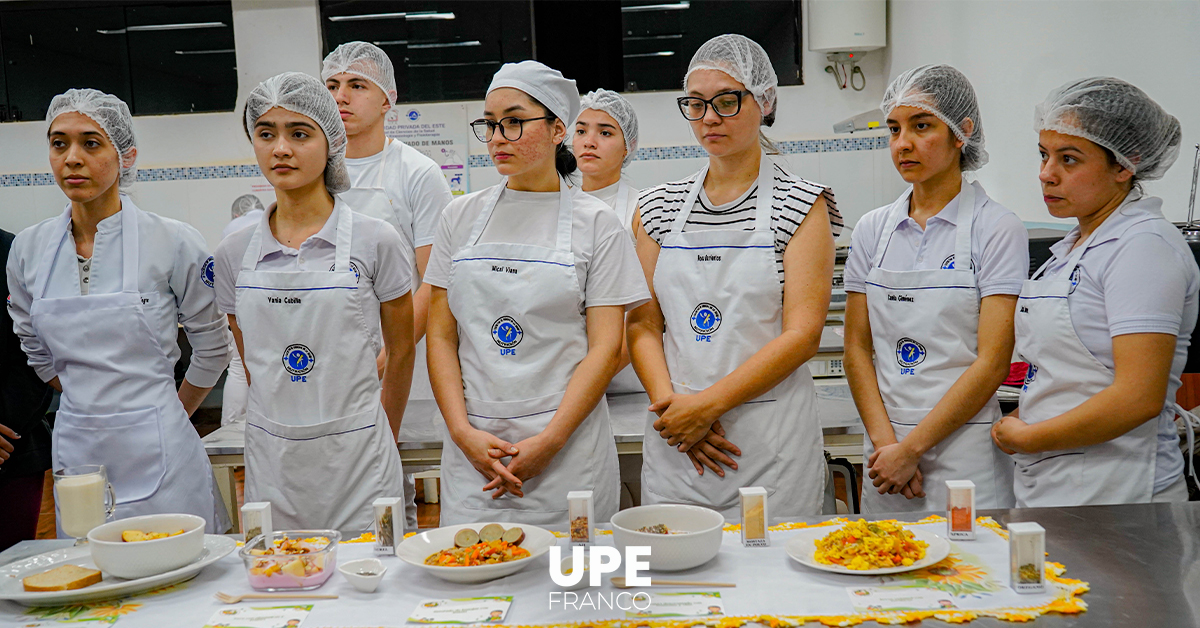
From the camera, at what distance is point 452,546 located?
146 centimetres

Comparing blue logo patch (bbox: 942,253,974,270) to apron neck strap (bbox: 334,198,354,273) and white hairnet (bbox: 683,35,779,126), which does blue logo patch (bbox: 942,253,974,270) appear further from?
apron neck strap (bbox: 334,198,354,273)

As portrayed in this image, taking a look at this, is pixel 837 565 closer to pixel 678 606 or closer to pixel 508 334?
pixel 678 606

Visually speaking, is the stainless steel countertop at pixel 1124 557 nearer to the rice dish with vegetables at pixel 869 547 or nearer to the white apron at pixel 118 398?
the rice dish with vegetables at pixel 869 547

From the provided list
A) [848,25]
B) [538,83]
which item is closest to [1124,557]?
[538,83]

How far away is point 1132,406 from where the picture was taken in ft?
5.32

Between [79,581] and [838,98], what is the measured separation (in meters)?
5.15

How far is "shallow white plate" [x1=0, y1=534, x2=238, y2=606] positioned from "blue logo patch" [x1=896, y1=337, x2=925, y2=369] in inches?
53.3

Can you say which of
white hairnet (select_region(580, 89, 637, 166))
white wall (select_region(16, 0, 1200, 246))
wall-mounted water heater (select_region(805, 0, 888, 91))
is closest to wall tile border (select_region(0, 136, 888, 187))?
white wall (select_region(16, 0, 1200, 246))

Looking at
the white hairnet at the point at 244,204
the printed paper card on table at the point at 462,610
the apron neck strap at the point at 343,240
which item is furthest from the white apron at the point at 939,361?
the white hairnet at the point at 244,204

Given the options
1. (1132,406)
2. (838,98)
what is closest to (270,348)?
(1132,406)

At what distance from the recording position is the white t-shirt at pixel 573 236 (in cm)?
191

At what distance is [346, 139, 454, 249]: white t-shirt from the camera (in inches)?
111

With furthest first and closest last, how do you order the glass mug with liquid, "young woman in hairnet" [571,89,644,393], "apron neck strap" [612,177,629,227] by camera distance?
"young woman in hairnet" [571,89,644,393]
"apron neck strap" [612,177,629,227]
the glass mug with liquid

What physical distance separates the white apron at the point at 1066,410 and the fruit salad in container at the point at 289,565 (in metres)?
1.28
